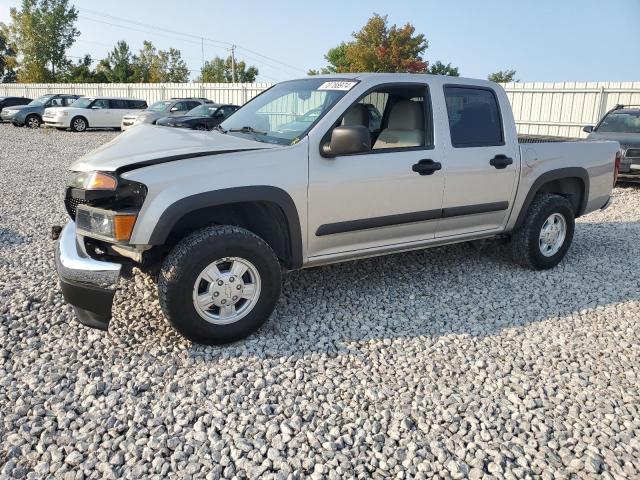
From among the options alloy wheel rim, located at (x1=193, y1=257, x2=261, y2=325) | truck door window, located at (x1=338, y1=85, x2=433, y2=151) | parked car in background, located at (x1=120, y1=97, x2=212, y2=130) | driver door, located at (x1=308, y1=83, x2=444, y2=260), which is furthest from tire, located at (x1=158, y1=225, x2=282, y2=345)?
parked car in background, located at (x1=120, y1=97, x2=212, y2=130)

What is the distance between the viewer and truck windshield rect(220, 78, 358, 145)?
4059 millimetres

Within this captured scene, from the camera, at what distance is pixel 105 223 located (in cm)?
341

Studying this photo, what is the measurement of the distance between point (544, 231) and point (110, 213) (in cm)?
413

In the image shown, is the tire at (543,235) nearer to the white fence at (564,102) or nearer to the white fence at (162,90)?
the white fence at (564,102)

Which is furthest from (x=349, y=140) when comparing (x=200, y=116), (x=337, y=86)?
(x=200, y=116)

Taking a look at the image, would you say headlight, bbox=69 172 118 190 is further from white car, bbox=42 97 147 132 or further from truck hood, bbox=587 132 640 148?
white car, bbox=42 97 147 132

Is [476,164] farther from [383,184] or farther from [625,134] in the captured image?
[625,134]

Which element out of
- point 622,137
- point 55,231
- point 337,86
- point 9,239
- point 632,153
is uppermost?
point 337,86

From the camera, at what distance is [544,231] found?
546 centimetres

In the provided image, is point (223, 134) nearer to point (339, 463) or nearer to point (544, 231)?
point (339, 463)

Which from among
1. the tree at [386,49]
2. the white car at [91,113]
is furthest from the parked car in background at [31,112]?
the tree at [386,49]

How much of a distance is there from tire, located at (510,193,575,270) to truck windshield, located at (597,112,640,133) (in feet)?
22.4

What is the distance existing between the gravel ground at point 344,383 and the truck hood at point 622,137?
235 inches

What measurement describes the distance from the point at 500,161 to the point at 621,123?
8.09 m
